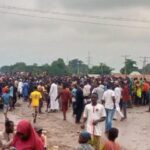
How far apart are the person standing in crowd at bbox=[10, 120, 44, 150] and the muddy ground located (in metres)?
8.35

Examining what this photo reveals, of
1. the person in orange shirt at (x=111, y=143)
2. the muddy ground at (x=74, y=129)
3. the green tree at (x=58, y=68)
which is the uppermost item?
the green tree at (x=58, y=68)

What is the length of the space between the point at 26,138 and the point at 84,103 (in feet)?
56.2

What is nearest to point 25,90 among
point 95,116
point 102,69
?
point 95,116

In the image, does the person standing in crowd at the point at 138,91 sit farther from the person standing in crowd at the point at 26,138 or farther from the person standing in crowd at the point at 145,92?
the person standing in crowd at the point at 26,138

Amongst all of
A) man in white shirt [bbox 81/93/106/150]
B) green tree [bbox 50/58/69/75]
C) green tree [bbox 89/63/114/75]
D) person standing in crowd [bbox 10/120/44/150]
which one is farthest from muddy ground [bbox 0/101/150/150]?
green tree [bbox 89/63/114/75]

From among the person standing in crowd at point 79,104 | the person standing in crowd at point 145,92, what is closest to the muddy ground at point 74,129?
the person standing in crowd at point 79,104

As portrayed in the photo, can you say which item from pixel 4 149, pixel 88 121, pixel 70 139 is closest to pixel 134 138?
pixel 70 139

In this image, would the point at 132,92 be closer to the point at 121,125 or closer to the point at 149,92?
the point at 149,92

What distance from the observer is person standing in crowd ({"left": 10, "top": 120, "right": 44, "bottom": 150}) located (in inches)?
293

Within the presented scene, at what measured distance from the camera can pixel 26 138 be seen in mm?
7586

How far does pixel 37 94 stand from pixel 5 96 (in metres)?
1.53

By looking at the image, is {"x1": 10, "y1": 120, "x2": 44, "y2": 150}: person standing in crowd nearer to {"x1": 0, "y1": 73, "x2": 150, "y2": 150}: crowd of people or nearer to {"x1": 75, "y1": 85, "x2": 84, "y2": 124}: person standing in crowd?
{"x1": 0, "y1": 73, "x2": 150, "y2": 150}: crowd of people

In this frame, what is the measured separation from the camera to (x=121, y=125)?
2239 cm

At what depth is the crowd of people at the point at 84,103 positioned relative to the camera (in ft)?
26.4
